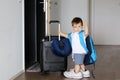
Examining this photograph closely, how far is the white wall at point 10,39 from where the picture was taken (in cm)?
326

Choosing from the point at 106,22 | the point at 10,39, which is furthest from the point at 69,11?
the point at 10,39

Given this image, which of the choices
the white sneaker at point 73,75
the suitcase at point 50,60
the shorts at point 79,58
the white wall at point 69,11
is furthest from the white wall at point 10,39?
the white wall at point 69,11

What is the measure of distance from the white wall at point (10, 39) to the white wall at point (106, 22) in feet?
13.5

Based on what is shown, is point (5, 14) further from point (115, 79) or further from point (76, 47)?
point (115, 79)

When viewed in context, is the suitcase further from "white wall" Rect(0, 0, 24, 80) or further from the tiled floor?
"white wall" Rect(0, 0, 24, 80)

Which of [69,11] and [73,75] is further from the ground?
[69,11]

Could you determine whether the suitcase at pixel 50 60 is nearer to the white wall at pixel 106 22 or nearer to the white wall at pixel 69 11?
the white wall at pixel 69 11

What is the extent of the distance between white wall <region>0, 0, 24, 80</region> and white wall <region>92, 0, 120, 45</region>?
4.13 metres

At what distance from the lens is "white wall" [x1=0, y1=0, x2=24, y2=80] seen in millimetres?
3264

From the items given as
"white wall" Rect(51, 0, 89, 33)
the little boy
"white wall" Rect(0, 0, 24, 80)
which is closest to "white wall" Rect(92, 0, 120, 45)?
"white wall" Rect(51, 0, 89, 33)

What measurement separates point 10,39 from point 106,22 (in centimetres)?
471

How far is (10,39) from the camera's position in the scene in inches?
139

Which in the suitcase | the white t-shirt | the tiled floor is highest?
the white t-shirt

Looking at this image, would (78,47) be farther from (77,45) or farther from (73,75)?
(73,75)
